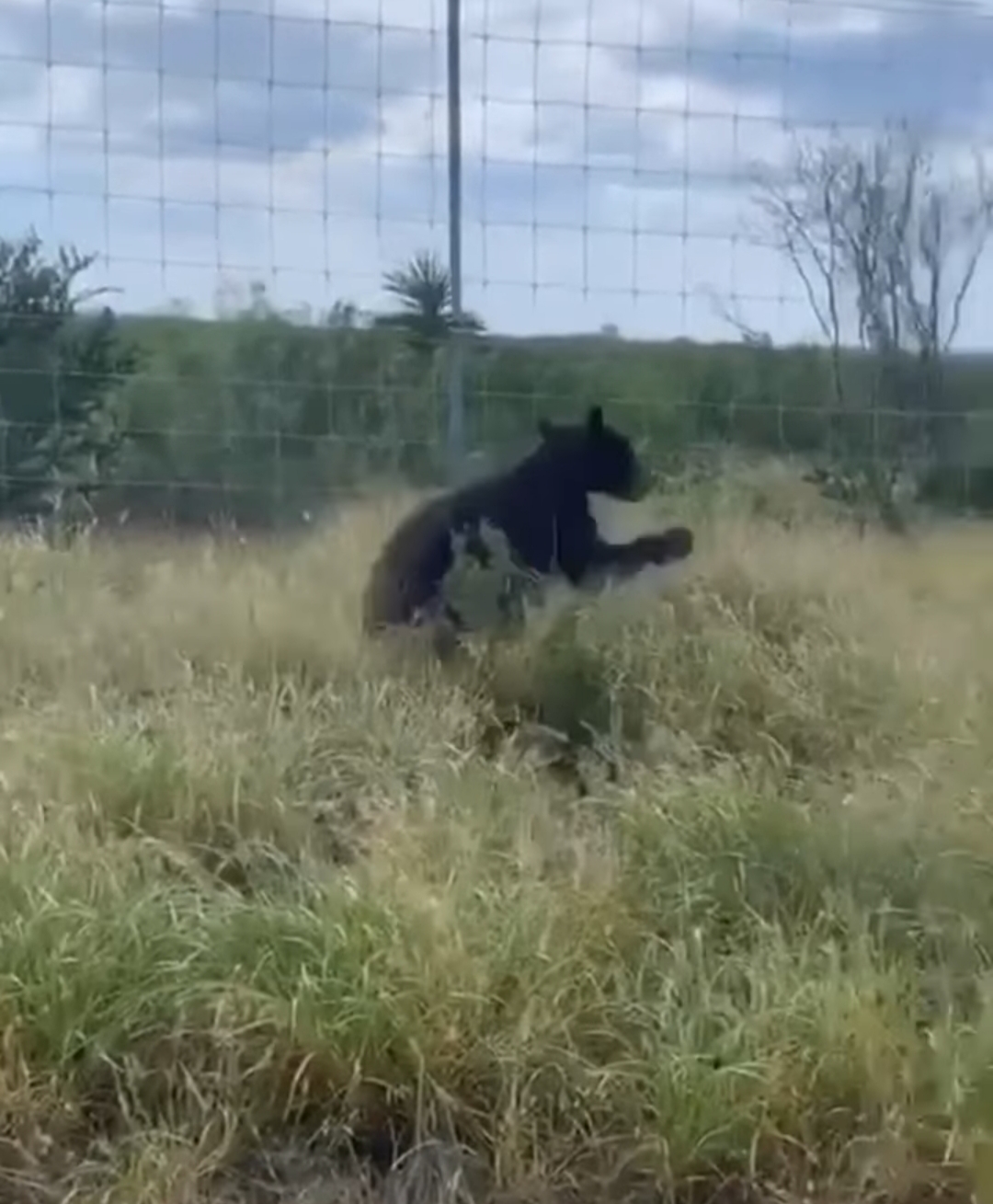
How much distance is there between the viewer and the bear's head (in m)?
6.93

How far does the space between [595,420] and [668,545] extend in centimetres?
45

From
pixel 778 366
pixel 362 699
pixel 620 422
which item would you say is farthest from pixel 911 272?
pixel 362 699

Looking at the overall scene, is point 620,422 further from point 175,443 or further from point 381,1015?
point 381,1015

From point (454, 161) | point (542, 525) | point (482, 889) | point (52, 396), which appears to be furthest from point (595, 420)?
point (482, 889)

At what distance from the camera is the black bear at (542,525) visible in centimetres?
675

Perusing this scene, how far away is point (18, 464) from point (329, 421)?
94 centimetres

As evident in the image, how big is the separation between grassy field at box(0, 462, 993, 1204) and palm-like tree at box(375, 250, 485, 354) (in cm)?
52

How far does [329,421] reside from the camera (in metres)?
6.82

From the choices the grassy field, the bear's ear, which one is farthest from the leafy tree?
the bear's ear

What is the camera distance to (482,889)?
15.8 feet

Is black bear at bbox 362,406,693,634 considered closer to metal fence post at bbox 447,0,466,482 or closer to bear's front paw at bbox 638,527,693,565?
bear's front paw at bbox 638,527,693,565

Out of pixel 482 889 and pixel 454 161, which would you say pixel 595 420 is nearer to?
pixel 454 161

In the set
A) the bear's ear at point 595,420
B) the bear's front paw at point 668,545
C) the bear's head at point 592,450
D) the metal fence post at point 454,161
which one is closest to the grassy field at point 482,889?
the bear's front paw at point 668,545

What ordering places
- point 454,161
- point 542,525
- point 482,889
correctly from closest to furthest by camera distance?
point 482,889 < point 454,161 < point 542,525
